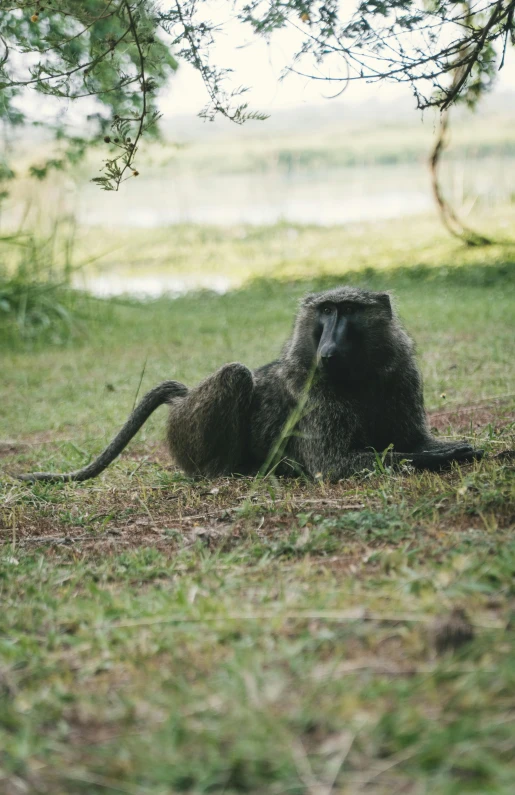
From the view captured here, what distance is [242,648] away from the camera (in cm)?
240

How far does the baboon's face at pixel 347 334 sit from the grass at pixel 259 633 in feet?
2.05

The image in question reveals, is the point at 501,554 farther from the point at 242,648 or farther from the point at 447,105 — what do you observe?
the point at 447,105

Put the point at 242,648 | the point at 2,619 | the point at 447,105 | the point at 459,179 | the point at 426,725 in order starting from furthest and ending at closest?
1. the point at 459,179
2. the point at 447,105
3. the point at 2,619
4. the point at 242,648
5. the point at 426,725

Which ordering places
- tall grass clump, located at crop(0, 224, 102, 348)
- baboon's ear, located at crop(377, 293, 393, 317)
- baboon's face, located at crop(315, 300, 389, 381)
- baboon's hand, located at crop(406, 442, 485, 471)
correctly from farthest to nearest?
tall grass clump, located at crop(0, 224, 102, 348) → baboon's ear, located at crop(377, 293, 393, 317) → baboon's face, located at crop(315, 300, 389, 381) → baboon's hand, located at crop(406, 442, 485, 471)

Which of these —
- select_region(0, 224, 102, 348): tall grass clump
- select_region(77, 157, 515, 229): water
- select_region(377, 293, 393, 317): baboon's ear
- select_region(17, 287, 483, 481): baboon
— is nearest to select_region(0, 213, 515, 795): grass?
select_region(17, 287, 483, 481): baboon

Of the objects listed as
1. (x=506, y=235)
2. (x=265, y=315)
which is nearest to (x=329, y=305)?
(x=265, y=315)

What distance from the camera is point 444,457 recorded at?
452 cm

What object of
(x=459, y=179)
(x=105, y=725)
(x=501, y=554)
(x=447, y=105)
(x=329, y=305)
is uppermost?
(x=459, y=179)

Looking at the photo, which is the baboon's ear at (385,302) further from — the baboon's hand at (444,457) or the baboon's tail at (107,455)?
the baboon's tail at (107,455)

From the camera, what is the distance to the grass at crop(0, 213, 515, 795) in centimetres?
196

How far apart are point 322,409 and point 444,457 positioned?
0.76 m

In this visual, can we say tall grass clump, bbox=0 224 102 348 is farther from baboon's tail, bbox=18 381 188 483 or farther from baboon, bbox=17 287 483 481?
baboon, bbox=17 287 483 481

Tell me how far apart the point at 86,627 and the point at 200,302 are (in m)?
11.6

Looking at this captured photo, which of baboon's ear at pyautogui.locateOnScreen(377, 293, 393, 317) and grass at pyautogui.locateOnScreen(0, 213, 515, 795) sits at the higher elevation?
baboon's ear at pyautogui.locateOnScreen(377, 293, 393, 317)
